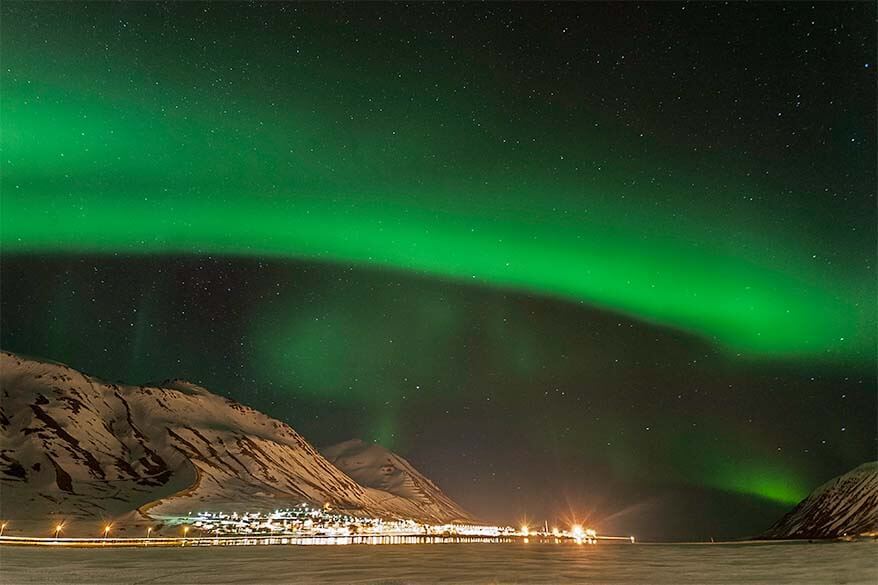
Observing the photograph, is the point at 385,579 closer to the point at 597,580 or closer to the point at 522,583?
the point at 522,583

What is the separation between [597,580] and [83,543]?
14787 cm

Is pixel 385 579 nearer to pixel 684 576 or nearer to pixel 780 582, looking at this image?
pixel 684 576

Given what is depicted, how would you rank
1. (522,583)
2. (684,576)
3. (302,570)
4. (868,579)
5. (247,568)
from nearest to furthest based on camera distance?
(522,583) < (868,579) < (684,576) < (302,570) < (247,568)

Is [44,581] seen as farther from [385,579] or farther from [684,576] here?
[684,576]

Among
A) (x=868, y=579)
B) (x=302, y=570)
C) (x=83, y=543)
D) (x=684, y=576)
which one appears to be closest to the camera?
(x=868, y=579)

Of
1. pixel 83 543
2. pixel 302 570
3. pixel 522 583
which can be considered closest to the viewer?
pixel 522 583

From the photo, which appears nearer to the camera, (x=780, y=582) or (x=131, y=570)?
(x=780, y=582)

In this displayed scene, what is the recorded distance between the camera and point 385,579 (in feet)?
165

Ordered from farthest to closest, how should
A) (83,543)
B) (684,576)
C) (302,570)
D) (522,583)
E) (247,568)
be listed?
1. (83,543)
2. (247,568)
3. (302,570)
4. (684,576)
5. (522,583)

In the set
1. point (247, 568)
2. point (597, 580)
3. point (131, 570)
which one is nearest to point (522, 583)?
point (597, 580)

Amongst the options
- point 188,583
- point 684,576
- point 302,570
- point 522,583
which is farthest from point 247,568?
point 684,576

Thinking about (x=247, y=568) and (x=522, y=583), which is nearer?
(x=522, y=583)

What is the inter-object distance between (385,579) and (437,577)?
523 cm

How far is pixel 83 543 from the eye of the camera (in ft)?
527
